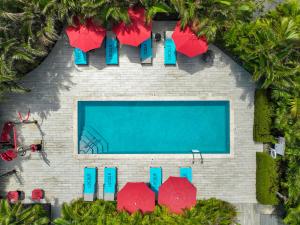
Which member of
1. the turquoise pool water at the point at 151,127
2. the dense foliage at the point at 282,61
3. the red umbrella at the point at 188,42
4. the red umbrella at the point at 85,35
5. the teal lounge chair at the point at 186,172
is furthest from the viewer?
the turquoise pool water at the point at 151,127

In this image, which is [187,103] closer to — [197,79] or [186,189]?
[197,79]

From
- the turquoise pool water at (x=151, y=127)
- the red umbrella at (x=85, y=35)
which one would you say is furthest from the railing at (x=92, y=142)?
the red umbrella at (x=85, y=35)

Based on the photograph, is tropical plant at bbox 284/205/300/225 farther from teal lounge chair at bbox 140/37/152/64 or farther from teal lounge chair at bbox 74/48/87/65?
teal lounge chair at bbox 74/48/87/65

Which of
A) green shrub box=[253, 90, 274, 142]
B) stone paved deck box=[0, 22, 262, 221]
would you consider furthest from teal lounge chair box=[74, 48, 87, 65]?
green shrub box=[253, 90, 274, 142]

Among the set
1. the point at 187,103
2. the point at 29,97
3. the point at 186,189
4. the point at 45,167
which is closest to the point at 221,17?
the point at 187,103

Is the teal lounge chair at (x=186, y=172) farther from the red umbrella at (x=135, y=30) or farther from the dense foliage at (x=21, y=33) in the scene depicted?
the dense foliage at (x=21, y=33)

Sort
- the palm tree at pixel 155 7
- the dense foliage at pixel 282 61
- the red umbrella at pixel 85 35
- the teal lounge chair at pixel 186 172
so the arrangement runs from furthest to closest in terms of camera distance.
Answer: the teal lounge chair at pixel 186 172
the red umbrella at pixel 85 35
the palm tree at pixel 155 7
the dense foliage at pixel 282 61

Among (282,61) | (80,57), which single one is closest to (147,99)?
(80,57)
